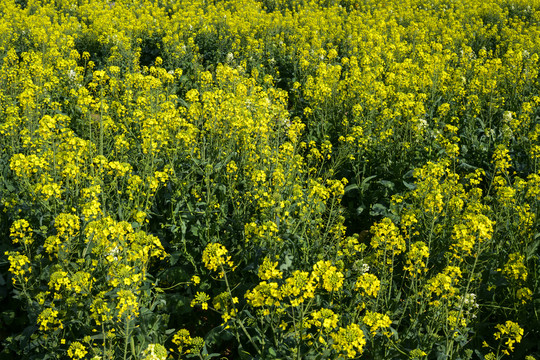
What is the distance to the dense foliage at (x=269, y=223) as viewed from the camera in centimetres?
365

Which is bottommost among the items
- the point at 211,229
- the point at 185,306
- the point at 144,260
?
the point at 185,306

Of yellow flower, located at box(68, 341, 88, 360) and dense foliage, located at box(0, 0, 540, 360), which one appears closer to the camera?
yellow flower, located at box(68, 341, 88, 360)

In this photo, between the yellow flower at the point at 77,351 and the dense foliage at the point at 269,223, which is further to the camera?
the dense foliage at the point at 269,223

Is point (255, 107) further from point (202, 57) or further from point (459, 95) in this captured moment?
point (202, 57)

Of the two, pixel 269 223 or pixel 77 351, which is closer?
pixel 77 351

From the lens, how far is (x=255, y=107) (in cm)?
681

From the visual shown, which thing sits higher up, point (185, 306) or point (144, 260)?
point (144, 260)

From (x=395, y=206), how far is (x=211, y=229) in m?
2.13

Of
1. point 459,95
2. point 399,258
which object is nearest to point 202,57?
point 459,95

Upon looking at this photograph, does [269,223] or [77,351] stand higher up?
[269,223]

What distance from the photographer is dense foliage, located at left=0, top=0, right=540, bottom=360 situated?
3.65 meters

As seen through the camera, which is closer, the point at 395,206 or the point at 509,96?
the point at 395,206

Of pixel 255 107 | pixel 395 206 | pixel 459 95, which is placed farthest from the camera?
pixel 459 95

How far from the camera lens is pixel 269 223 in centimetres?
397
